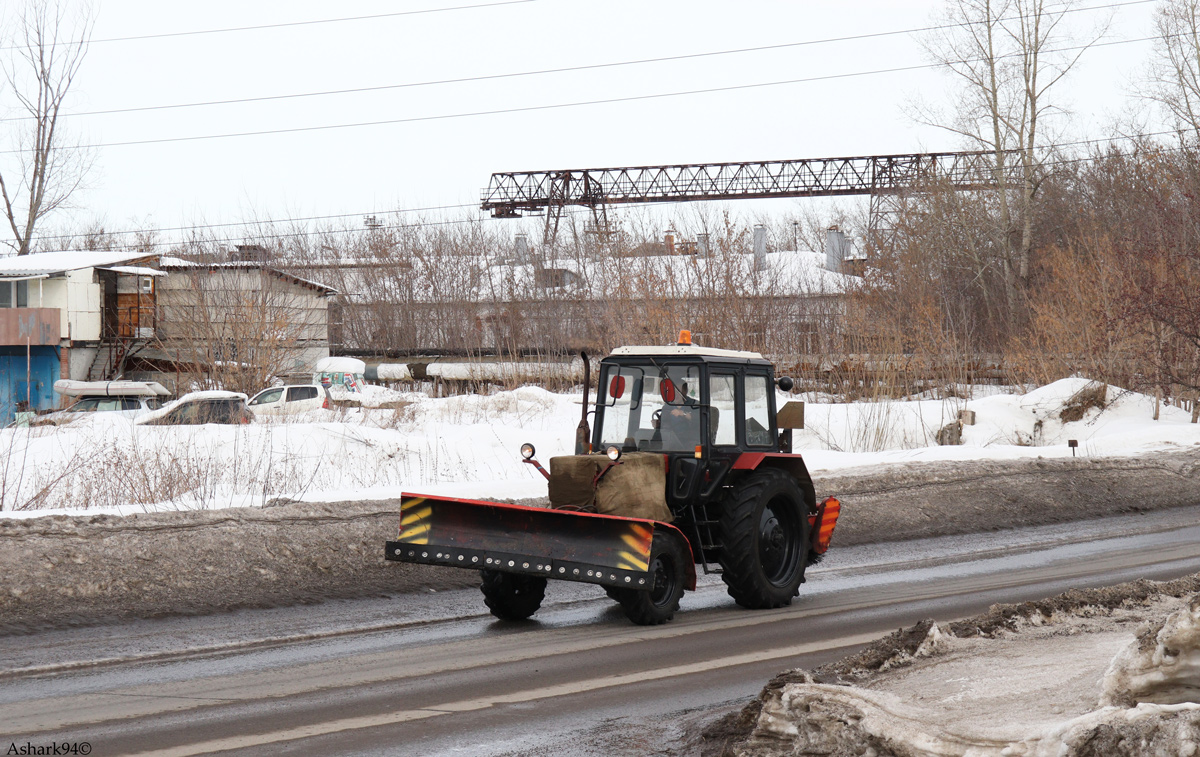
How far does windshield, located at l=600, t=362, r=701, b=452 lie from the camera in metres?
8.94

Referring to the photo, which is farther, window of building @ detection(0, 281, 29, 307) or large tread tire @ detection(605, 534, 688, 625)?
window of building @ detection(0, 281, 29, 307)

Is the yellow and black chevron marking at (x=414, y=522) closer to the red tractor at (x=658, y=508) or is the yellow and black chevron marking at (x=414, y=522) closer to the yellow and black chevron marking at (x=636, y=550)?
the red tractor at (x=658, y=508)

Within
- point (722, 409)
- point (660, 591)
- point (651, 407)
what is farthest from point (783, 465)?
point (660, 591)

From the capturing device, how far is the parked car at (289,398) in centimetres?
2728

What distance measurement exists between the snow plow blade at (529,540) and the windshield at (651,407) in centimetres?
107

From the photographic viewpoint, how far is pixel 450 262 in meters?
47.4

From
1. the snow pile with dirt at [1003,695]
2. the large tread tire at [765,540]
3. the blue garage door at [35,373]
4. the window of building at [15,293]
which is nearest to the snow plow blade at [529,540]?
the large tread tire at [765,540]

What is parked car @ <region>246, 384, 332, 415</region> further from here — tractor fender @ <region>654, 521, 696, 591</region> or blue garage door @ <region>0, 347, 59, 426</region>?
tractor fender @ <region>654, 521, 696, 591</region>

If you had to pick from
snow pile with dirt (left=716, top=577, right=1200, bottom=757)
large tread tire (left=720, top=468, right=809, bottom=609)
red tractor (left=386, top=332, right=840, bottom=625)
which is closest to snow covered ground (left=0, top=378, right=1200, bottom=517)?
red tractor (left=386, top=332, right=840, bottom=625)

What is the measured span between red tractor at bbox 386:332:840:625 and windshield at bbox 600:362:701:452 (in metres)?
0.01

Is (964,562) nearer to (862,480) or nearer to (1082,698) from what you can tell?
(862,480)

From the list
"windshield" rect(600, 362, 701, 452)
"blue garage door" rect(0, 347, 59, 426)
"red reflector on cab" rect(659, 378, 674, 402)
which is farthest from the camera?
"blue garage door" rect(0, 347, 59, 426)

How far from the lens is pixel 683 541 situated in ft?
27.2

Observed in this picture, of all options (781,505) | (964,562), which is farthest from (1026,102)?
(781,505)
